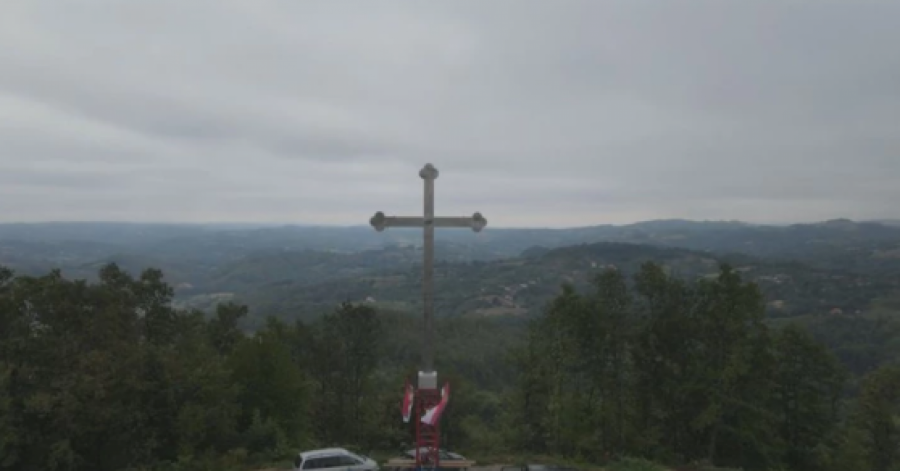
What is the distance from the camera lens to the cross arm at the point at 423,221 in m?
10.7

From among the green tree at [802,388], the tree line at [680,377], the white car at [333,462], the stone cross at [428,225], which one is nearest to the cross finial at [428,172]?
the stone cross at [428,225]

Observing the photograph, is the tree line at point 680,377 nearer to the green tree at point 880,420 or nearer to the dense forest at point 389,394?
the dense forest at point 389,394

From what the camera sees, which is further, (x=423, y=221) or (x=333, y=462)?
(x=333, y=462)

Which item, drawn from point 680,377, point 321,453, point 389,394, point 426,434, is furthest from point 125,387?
point 389,394

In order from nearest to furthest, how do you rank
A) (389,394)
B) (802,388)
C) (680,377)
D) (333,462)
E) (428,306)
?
(428,306) → (333,462) → (680,377) → (802,388) → (389,394)

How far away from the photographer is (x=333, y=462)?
14633 millimetres

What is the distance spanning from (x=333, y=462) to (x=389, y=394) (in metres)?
18.9

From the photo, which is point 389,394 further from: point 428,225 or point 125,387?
point 428,225

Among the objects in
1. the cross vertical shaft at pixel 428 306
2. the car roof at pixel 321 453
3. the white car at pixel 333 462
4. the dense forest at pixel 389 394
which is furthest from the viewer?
the dense forest at pixel 389 394

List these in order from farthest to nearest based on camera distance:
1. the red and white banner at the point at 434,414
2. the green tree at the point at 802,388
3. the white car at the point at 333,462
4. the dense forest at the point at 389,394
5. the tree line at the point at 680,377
Answer: the green tree at the point at 802,388
the tree line at the point at 680,377
the dense forest at the point at 389,394
the white car at the point at 333,462
the red and white banner at the point at 434,414

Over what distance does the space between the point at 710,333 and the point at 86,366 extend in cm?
1937

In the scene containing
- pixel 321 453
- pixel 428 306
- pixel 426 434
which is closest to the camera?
pixel 428 306

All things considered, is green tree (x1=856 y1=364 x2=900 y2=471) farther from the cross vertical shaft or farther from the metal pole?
the metal pole

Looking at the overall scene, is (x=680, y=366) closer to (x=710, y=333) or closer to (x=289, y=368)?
(x=710, y=333)
